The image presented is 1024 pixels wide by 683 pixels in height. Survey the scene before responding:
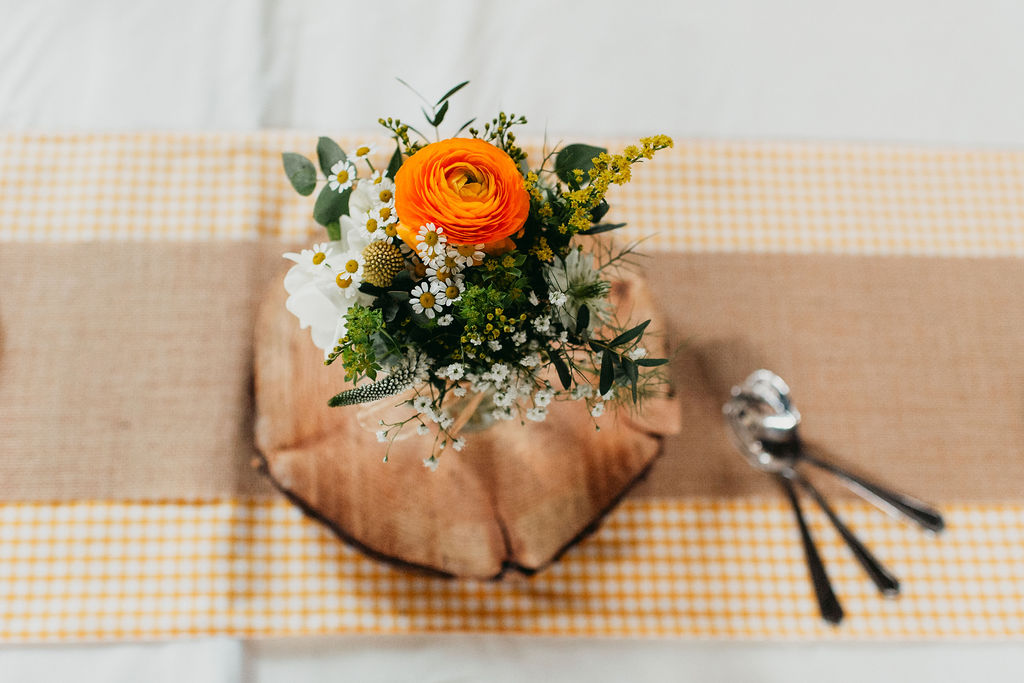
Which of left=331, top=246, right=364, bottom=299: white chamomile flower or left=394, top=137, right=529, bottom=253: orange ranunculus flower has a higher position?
left=394, top=137, right=529, bottom=253: orange ranunculus flower

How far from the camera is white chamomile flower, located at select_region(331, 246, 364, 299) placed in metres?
0.53

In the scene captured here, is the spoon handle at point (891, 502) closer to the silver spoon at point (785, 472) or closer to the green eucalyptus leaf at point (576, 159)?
the silver spoon at point (785, 472)

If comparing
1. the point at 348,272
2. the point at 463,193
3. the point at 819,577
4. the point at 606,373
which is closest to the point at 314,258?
the point at 348,272

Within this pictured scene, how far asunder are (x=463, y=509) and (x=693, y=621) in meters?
0.37

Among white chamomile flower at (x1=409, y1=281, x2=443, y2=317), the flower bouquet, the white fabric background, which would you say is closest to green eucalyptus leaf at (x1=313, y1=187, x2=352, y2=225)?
the flower bouquet

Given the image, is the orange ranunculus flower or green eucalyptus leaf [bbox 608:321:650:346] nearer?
the orange ranunculus flower

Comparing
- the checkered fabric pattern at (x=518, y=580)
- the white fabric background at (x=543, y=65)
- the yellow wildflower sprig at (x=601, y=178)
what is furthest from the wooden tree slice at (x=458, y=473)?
the white fabric background at (x=543, y=65)

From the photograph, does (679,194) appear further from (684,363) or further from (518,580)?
(518,580)

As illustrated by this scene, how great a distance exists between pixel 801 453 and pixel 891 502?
137 mm

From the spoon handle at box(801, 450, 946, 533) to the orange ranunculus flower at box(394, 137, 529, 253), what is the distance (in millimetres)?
646

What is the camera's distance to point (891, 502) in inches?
35.5

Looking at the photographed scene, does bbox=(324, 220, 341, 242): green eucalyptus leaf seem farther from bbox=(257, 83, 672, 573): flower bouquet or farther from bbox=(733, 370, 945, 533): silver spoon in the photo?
bbox=(733, 370, 945, 533): silver spoon

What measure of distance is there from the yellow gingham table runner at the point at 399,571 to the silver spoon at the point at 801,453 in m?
0.03

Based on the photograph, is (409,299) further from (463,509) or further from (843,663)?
(843,663)
